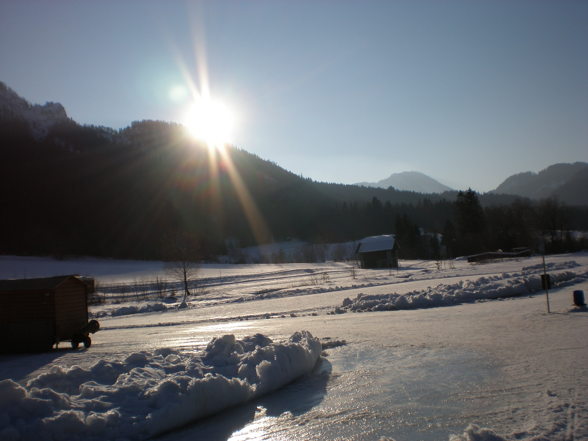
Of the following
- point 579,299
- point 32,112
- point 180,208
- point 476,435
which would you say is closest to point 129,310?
point 579,299

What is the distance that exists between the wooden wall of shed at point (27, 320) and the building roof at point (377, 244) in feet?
188

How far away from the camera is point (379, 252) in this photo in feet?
227

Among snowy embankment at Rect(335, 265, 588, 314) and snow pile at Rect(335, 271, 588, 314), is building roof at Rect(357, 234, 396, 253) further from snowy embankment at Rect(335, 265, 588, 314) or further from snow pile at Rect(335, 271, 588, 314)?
snowy embankment at Rect(335, 265, 588, 314)

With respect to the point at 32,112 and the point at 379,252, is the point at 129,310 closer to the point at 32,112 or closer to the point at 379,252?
the point at 379,252

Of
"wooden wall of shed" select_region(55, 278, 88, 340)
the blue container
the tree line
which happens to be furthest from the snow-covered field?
the tree line

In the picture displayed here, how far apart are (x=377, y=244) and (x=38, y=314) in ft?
193

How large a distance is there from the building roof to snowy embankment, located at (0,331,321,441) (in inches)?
2336

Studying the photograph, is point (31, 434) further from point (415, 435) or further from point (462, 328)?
point (462, 328)

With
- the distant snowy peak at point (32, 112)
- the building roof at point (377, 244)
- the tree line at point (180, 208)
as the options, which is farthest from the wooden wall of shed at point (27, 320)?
the distant snowy peak at point (32, 112)

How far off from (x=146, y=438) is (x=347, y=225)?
455 ft

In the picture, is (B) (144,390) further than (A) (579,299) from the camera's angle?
No

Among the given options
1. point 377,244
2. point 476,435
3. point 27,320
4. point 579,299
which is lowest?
point 476,435

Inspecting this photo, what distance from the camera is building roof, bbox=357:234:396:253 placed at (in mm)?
68500

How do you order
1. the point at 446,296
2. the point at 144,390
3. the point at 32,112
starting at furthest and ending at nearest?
the point at 32,112
the point at 446,296
the point at 144,390
